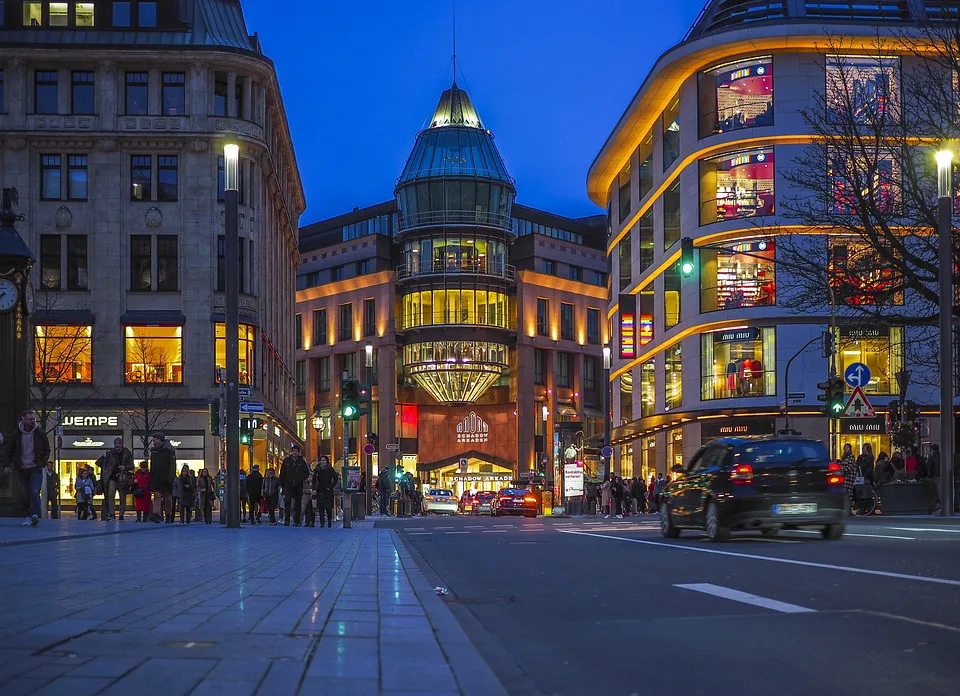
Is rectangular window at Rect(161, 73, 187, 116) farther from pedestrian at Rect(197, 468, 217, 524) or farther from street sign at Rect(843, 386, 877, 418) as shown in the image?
street sign at Rect(843, 386, 877, 418)

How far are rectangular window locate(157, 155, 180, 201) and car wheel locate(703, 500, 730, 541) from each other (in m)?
43.7

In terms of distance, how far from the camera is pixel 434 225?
98.9 meters

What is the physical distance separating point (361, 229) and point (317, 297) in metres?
6.88

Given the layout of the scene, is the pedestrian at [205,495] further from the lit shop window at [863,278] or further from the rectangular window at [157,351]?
the rectangular window at [157,351]

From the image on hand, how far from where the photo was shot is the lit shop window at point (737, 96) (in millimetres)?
55719

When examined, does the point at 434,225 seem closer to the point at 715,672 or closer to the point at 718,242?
the point at 718,242

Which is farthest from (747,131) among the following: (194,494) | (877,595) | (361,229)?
(361,229)

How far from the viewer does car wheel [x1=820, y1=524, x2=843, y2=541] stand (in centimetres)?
1884

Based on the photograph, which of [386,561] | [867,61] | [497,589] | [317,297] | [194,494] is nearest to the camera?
[497,589]

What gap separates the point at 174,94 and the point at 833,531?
46.5 m

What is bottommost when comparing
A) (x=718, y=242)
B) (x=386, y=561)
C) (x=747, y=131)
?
(x=386, y=561)

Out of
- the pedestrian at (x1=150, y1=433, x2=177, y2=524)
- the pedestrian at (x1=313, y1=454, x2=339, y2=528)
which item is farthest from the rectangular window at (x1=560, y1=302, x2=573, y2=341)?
the pedestrian at (x1=150, y1=433, x2=177, y2=524)

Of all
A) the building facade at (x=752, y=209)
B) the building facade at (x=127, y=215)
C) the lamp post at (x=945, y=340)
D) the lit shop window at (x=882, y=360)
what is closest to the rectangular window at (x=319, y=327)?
the building facade at (x=127, y=215)

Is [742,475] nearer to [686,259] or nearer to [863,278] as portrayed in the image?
[863,278]
